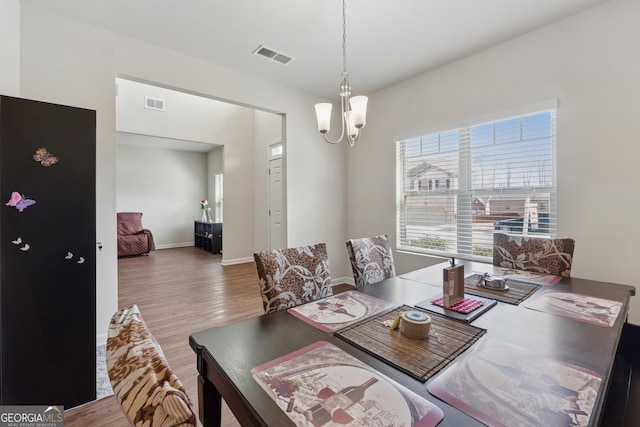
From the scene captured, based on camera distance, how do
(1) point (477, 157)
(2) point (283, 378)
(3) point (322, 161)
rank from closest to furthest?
(2) point (283, 378)
(1) point (477, 157)
(3) point (322, 161)

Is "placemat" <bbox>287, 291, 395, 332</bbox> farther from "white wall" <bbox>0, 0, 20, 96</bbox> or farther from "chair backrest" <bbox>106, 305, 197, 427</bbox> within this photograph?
"white wall" <bbox>0, 0, 20, 96</bbox>

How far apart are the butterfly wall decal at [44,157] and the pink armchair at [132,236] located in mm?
5605

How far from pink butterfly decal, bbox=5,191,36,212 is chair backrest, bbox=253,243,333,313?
52.7 inches

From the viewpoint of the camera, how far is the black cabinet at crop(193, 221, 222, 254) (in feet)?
23.4

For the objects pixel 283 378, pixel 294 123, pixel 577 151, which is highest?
pixel 294 123

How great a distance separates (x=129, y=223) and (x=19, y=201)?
19.5 feet

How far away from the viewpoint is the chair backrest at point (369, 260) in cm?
201

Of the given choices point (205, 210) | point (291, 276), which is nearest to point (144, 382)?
point (291, 276)

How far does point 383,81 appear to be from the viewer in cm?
360

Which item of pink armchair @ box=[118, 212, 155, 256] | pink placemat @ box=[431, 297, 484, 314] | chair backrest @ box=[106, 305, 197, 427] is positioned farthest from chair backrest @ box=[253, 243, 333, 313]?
pink armchair @ box=[118, 212, 155, 256]

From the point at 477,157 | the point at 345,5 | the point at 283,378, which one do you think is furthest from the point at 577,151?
the point at 283,378

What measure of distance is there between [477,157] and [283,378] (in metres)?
2.99

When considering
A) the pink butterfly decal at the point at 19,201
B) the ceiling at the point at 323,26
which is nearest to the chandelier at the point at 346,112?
the ceiling at the point at 323,26

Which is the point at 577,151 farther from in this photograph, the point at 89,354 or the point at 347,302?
the point at 89,354
